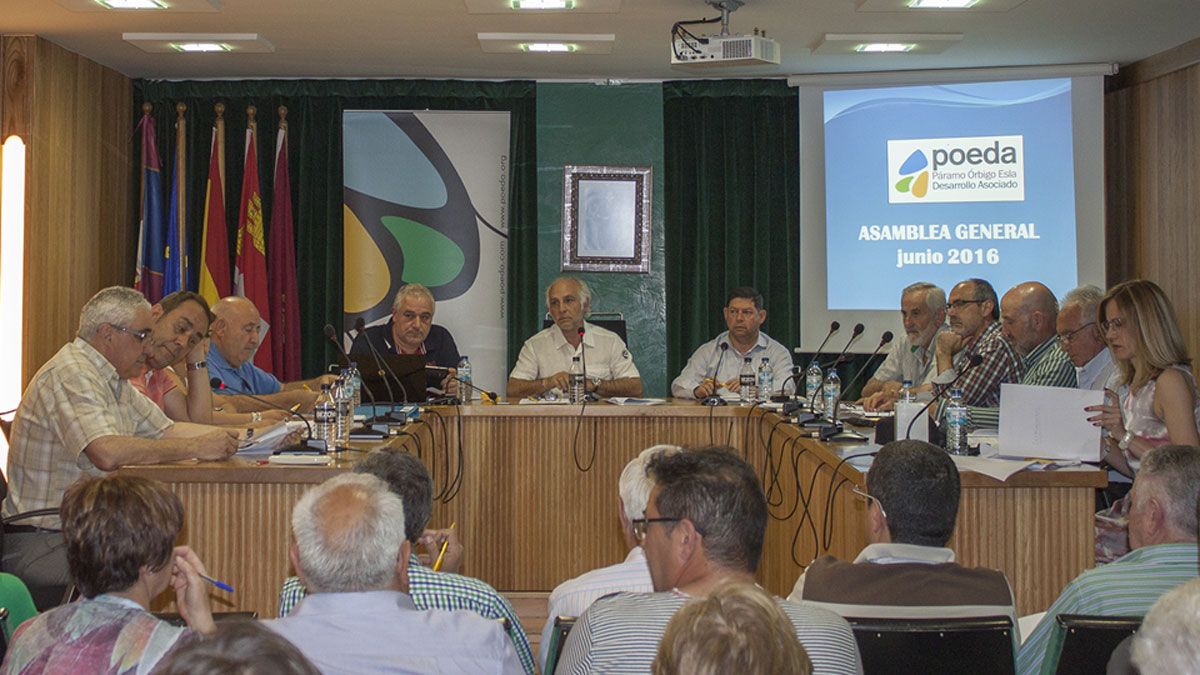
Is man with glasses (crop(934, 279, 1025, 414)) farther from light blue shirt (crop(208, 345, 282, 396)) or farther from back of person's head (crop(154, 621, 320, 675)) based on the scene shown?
back of person's head (crop(154, 621, 320, 675))

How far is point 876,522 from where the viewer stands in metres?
2.42

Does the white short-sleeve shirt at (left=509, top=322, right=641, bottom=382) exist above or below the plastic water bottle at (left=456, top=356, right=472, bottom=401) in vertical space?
above

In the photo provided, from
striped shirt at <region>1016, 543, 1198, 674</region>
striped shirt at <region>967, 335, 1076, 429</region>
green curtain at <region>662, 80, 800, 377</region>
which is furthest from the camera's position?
green curtain at <region>662, 80, 800, 377</region>

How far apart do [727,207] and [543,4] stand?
7.79ft

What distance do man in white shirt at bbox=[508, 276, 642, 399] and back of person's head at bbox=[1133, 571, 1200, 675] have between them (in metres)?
4.68

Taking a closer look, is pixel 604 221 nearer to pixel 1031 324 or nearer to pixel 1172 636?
pixel 1031 324

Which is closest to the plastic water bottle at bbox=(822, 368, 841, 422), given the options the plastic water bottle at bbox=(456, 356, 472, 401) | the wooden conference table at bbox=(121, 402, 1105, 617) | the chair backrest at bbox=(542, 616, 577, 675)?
the wooden conference table at bbox=(121, 402, 1105, 617)

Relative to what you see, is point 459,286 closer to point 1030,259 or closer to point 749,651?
point 1030,259

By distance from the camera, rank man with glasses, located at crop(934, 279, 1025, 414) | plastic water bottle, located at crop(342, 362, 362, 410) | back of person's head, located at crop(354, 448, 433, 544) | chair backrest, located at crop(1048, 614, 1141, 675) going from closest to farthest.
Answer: chair backrest, located at crop(1048, 614, 1141, 675), back of person's head, located at crop(354, 448, 433, 544), plastic water bottle, located at crop(342, 362, 362, 410), man with glasses, located at crop(934, 279, 1025, 414)

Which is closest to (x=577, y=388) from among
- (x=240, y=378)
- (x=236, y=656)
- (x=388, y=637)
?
(x=240, y=378)

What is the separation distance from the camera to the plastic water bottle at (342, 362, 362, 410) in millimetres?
4496

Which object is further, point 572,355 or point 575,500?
point 572,355

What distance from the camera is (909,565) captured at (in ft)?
7.30

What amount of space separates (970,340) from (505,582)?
2.31m
